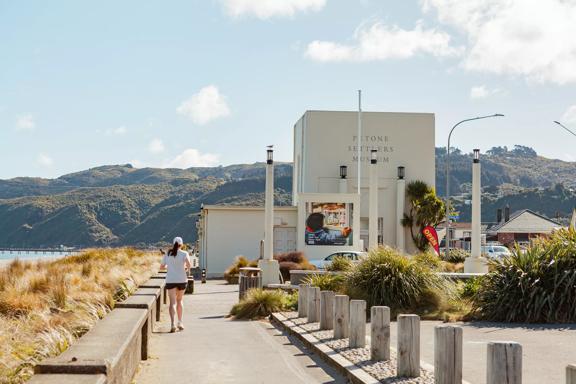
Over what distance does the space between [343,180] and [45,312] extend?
37236 millimetres

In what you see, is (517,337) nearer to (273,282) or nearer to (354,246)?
(273,282)

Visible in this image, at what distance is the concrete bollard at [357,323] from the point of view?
1111 centimetres

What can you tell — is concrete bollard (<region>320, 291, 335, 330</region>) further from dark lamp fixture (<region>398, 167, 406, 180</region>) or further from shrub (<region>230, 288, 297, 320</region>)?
dark lamp fixture (<region>398, 167, 406, 180</region>)

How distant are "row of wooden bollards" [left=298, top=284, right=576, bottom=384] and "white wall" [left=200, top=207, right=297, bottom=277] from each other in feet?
95.4

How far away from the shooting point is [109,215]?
162875 millimetres

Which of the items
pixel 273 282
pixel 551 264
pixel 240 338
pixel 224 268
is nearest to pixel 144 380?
pixel 240 338

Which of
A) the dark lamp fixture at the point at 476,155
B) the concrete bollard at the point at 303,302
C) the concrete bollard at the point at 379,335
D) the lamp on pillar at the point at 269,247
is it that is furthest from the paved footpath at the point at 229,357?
the dark lamp fixture at the point at 476,155

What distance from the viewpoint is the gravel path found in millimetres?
8820

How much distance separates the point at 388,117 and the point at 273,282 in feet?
80.4

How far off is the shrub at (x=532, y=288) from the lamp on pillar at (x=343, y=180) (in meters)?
30.7

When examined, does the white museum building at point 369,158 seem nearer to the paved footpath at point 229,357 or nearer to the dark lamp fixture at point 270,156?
the dark lamp fixture at point 270,156

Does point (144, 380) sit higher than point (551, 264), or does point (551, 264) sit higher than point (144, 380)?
point (551, 264)

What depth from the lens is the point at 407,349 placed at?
29.2ft

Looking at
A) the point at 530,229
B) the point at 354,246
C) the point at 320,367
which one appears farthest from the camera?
the point at 530,229
